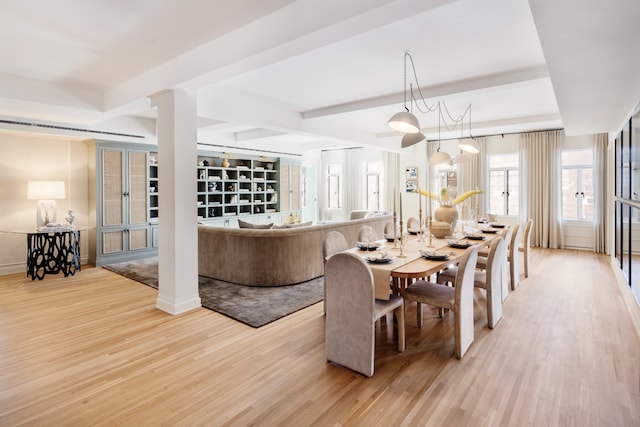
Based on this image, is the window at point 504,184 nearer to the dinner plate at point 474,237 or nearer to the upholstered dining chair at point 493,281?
the dinner plate at point 474,237

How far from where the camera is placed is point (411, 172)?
8.84 metres

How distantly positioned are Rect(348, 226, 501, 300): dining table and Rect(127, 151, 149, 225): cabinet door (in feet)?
16.0

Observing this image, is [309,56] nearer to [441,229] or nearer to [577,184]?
[441,229]

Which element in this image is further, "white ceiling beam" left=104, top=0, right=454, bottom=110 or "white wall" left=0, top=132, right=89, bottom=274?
"white wall" left=0, top=132, right=89, bottom=274

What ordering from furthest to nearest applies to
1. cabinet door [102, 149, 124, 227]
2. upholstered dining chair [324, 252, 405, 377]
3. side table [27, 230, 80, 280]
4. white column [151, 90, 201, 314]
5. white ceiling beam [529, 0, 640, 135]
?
cabinet door [102, 149, 124, 227]
side table [27, 230, 80, 280]
white column [151, 90, 201, 314]
upholstered dining chair [324, 252, 405, 377]
white ceiling beam [529, 0, 640, 135]

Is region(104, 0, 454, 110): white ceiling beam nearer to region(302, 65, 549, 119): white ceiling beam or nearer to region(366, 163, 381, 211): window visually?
region(302, 65, 549, 119): white ceiling beam

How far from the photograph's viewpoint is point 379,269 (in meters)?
2.68

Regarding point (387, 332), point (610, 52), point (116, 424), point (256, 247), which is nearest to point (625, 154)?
point (610, 52)

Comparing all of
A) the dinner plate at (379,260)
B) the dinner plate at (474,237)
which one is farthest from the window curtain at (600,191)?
the dinner plate at (379,260)

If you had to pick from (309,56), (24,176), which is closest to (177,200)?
(309,56)

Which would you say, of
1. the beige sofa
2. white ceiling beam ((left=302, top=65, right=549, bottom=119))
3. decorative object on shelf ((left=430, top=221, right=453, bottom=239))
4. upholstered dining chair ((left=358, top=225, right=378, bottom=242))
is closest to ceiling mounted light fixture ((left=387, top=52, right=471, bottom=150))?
white ceiling beam ((left=302, top=65, right=549, bottom=119))

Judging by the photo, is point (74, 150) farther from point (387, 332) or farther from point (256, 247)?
point (387, 332)

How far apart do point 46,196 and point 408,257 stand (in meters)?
5.58

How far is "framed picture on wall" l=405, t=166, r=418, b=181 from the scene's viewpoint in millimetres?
8789
